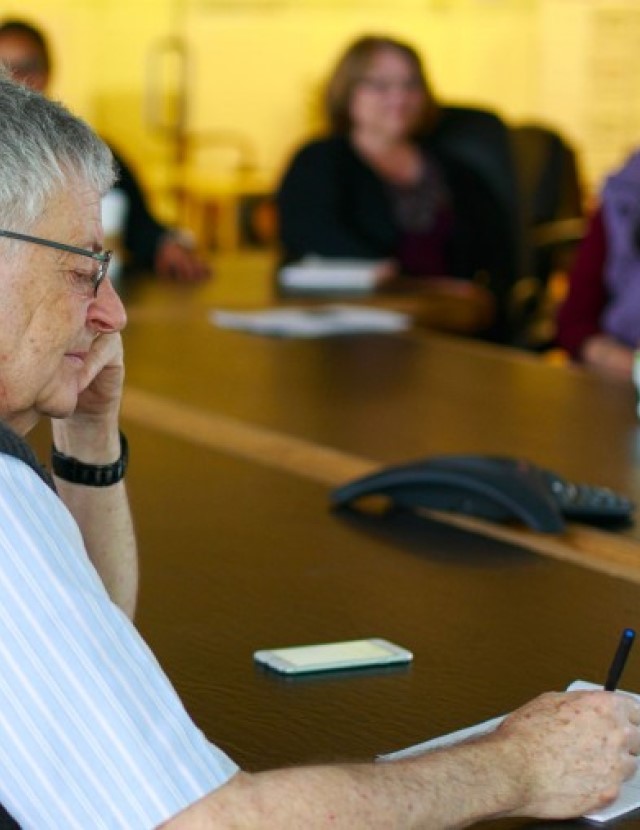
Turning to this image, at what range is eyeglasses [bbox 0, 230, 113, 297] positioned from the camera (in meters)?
1.32

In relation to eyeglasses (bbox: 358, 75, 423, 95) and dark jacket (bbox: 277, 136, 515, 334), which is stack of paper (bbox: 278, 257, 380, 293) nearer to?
dark jacket (bbox: 277, 136, 515, 334)

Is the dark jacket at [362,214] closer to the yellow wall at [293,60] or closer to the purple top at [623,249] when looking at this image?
the purple top at [623,249]

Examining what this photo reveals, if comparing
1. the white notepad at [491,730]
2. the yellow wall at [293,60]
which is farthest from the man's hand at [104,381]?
the yellow wall at [293,60]

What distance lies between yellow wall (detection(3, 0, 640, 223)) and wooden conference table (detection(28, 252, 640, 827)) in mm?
4677

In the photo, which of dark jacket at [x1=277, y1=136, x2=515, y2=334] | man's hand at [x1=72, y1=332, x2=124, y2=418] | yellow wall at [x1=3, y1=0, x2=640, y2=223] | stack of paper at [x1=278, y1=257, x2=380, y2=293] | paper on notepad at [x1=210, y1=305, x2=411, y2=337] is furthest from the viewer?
yellow wall at [x1=3, y1=0, x2=640, y2=223]

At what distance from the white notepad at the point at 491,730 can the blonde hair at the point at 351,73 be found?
3800mm

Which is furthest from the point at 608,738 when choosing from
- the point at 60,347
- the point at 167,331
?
the point at 167,331

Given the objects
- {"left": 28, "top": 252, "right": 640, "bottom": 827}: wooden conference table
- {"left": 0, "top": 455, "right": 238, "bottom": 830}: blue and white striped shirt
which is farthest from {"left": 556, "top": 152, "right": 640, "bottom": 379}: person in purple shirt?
{"left": 0, "top": 455, "right": 238, "bottom": 830}: blue and white striped shirt

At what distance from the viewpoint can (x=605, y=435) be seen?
2.79 m

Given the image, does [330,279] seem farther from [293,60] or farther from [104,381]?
[293,60]

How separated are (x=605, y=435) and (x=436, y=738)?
1369 millimetres

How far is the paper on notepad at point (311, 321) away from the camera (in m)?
3.69

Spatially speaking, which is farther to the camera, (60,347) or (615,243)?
(615,243)

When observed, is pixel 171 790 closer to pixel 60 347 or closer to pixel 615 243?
pixel 60 347
